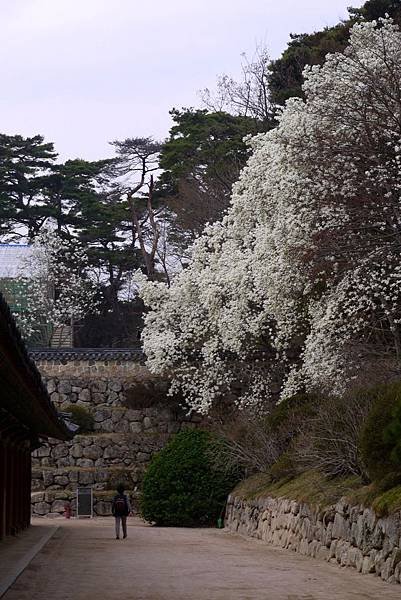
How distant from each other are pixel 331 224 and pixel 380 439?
28.0ft

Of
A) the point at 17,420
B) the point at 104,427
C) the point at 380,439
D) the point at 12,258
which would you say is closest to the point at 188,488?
the point at 104,427

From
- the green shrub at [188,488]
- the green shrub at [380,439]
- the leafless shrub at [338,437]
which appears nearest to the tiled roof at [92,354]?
the green shrub at [188,488]

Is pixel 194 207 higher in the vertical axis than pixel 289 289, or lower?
higher

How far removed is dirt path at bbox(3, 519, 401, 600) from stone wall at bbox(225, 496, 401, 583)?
241 mm

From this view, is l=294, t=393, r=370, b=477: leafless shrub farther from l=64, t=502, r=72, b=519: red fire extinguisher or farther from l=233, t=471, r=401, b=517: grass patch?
l=64, t=502, r=72, b=519: red fire extinguisher

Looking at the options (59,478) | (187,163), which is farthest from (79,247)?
(59,478)

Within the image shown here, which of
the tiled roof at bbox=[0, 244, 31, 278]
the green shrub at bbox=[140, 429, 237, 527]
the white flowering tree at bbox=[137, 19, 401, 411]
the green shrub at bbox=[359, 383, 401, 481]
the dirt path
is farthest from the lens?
the tiled roof at bbox=[0, 244, 31, 278]

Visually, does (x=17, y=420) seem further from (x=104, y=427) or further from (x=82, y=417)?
(x=104, y=427)

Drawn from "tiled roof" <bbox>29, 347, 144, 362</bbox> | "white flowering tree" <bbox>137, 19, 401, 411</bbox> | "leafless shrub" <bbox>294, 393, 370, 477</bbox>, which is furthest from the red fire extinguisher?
"leafless shrub" <bbox>294, 393, 370, 477</bbox>

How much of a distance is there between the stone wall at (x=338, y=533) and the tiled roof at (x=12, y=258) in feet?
104

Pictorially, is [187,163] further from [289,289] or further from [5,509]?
[5,509]

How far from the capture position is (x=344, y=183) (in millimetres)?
22438

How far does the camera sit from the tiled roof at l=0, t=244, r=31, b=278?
5356 cm

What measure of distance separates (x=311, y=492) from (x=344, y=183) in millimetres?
6731
